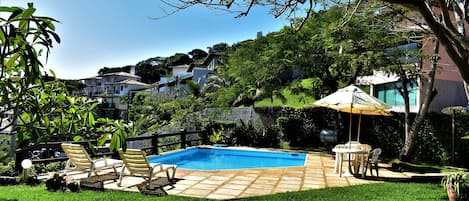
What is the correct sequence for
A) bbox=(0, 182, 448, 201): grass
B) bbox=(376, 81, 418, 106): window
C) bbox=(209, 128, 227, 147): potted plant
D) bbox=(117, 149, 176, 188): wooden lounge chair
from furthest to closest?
bbox=(209, 128, 227, 147): potted plant
bbox=(376, 81, 418, 106): window
bbox=(117, 149, 176, 188): wooden lounge chair
bbox=(0, 182, 448, 201): grass

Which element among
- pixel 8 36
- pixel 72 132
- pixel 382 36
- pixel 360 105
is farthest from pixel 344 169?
pixel 8 36

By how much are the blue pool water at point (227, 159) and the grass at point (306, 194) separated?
5.09 m

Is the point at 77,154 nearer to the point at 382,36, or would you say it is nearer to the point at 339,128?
the point at 382,36

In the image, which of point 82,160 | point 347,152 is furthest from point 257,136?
point 82,160

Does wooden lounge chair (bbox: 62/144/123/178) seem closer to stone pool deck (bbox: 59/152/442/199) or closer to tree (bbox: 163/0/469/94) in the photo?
stone pool deck (bbox: 59/152/442/199)

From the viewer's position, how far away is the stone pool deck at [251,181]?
24.2 ft

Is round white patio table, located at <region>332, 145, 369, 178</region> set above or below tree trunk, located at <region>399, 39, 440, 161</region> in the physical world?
below

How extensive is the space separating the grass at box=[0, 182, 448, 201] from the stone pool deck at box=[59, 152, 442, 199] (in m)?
0.58

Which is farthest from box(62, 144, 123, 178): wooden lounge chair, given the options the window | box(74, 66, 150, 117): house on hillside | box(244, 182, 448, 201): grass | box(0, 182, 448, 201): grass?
box(74, 66, 150, 117): house on hillside

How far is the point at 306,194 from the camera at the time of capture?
23.0 ft

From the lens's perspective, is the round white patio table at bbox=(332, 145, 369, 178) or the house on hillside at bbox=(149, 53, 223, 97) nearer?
the round white patio table at bbox=(332, 145, 369, 178)

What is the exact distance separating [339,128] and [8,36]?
16434 millimetres

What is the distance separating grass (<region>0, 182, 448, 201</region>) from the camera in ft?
20.6

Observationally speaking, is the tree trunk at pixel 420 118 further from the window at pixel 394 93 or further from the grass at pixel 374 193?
the window at pixel 394 93
